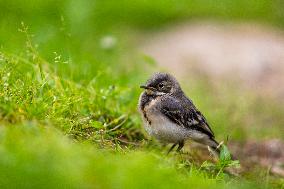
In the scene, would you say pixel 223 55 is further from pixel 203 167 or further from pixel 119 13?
pixel 203 167

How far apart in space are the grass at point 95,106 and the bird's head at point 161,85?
1.76ft

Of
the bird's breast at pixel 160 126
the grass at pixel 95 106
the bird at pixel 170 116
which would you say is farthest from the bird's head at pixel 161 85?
the grass at pixel 95 106

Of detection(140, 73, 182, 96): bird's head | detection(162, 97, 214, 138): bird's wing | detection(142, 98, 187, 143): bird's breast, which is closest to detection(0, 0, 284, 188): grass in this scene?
detection(142, 98, 187, 143): bird's breast

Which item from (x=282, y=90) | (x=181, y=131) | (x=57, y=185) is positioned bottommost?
(x=57, y=185)

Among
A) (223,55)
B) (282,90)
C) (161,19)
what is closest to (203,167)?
(282,90)

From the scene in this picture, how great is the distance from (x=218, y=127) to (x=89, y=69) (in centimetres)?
218

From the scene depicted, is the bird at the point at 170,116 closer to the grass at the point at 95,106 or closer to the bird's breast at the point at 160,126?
the bird's breast at the point at 160,126

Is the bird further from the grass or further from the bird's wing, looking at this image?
the grass

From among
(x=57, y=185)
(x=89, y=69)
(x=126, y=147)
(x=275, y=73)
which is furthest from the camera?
(x=275, y=73)

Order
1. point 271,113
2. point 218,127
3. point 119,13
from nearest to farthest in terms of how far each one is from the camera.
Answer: point 218,127 < point 271,113 < point 119,13

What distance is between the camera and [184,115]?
1039 cm

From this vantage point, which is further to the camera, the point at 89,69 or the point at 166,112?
the point at 89,69

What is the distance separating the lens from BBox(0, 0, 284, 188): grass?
7.73m

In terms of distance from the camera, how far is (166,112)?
33.8ft
